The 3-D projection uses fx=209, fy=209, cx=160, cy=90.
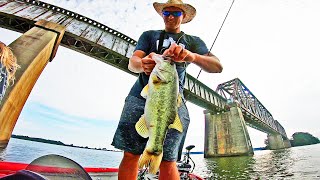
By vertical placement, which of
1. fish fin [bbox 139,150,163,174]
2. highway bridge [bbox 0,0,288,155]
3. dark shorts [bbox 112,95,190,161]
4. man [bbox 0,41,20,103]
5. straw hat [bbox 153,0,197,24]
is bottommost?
fish fin [bbox 139,150,163,174]

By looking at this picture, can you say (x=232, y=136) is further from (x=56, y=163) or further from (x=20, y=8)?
(x=56, y=163)

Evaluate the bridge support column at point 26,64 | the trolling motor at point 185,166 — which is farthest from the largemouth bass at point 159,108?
the bridge support column at point 26,64

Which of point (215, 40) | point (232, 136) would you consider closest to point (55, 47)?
point (215, 40)

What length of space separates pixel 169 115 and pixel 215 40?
310 centimetres

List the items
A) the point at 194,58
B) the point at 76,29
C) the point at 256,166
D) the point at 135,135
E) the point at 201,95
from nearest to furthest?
the point at 194,58 → the point at 135,135 → the point at 76,29 → the point at 256,166 → the point at 201,95

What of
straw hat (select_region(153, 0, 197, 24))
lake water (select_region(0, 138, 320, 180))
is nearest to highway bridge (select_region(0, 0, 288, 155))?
lake water (select_region(0, 138, 320, 180))

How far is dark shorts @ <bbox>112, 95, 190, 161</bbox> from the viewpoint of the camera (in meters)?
2.59

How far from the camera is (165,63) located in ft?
6.84

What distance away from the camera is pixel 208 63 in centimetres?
271

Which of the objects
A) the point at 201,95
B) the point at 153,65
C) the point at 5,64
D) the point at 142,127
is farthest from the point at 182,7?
the point at 201,95

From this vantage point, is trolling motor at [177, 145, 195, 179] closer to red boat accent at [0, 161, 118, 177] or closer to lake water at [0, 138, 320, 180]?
red boat accent at [0, 161, 118, 177]

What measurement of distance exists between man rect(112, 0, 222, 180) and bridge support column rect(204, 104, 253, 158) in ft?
118

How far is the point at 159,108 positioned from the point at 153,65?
46 cm

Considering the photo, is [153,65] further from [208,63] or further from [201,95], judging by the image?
[201,95]
